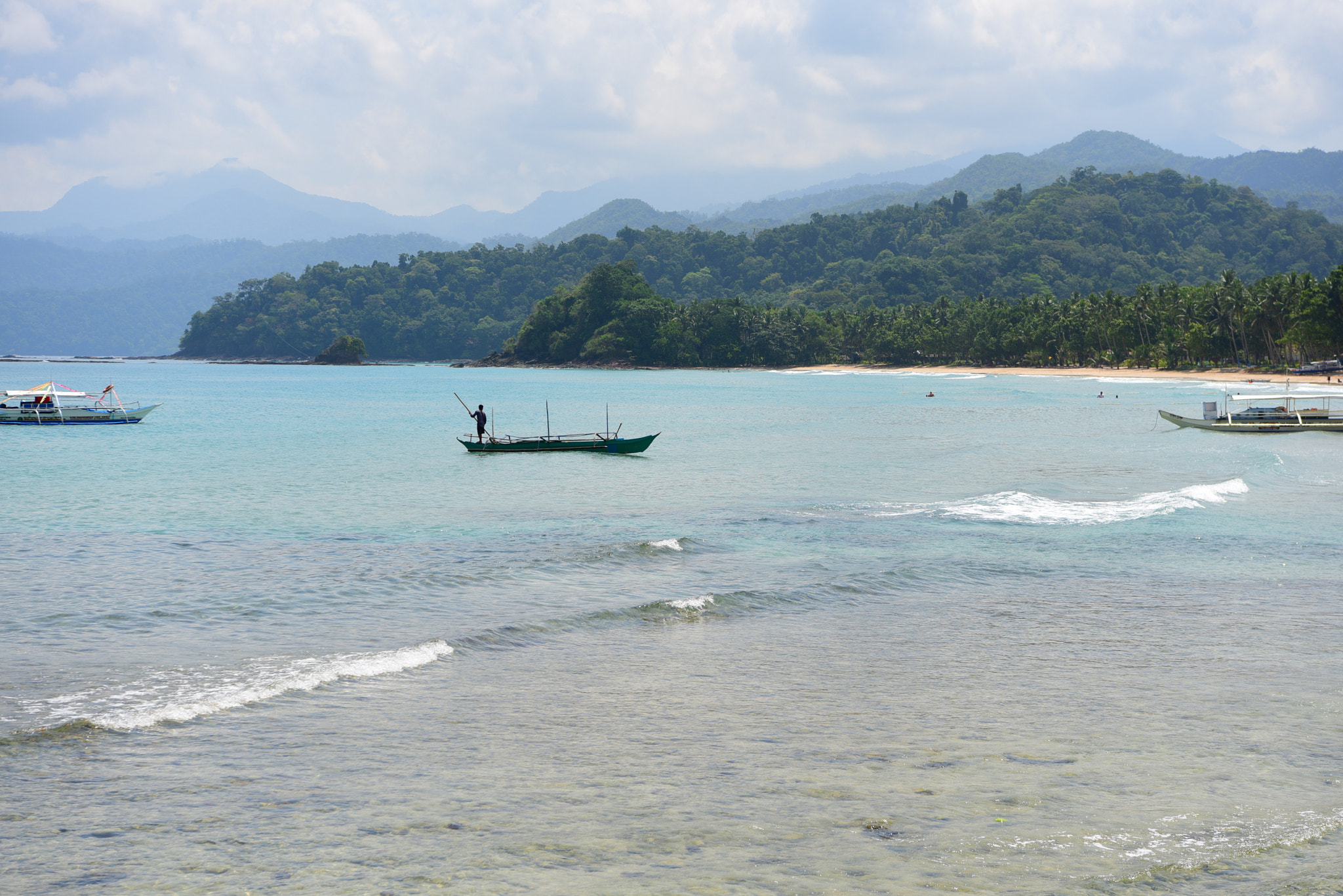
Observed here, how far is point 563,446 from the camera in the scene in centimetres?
4259

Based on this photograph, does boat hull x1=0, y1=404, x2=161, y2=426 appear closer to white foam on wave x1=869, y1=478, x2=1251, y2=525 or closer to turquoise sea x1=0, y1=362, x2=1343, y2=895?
turquoise sea x1=0, y1=362, x2=1343, y2=895

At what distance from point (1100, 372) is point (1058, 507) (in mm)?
116971

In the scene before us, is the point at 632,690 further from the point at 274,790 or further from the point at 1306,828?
the point at 1306,828

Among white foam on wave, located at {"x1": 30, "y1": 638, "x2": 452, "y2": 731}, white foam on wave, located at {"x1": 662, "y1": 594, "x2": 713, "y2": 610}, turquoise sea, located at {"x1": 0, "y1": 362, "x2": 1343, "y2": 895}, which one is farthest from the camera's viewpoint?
white foam on wave, located at {"x1": 662, "y1": 594, "x2": 713, "y2": 610}

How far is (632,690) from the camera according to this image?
1198 cm

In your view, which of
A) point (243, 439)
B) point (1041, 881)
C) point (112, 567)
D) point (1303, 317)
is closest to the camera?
point (1041, 881)

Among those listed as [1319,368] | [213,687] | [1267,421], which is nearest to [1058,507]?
[213,687]

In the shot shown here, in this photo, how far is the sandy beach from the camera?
103688 mm

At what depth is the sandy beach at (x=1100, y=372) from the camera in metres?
104

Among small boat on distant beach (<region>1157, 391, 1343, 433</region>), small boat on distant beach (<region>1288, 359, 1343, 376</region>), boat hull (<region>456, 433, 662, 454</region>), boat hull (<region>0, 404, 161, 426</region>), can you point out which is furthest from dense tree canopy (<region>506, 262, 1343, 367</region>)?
boat hull (<region>0, 404, 161, 426</region>)

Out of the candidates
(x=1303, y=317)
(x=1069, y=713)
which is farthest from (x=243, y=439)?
(x=1303, y=317)

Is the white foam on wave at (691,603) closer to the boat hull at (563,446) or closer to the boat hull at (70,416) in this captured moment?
the boat hull at (563,446)

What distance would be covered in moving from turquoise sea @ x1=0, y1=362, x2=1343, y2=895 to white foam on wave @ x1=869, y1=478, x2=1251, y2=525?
0.69 feet

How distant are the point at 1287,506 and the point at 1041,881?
2512 cm
